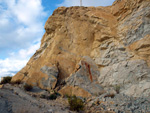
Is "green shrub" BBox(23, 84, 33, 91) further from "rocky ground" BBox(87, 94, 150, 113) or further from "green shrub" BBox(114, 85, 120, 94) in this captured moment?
"green shrub" BBox(114, 85, 120, 94)

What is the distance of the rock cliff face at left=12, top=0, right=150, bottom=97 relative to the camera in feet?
25.4

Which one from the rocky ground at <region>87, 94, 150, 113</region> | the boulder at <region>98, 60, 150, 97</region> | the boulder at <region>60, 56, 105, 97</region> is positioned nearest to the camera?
the rocky ground at <region>87, 94, 150, 113</region>

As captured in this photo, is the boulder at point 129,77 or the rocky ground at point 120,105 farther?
the boulder at point 129,77

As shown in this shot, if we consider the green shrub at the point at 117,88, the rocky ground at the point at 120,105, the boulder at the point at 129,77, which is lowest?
the rocky ground at the point at 120,105

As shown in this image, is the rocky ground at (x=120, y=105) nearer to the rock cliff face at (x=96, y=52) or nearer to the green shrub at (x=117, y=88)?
the rock cliff face at (x=96, y=52)

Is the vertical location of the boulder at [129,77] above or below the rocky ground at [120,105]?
above

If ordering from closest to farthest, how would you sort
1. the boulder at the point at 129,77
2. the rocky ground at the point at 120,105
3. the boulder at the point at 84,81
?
the rocky ground at the point at 120,105 < the boulder at the point at 129,77 < the boulder at the point at 84,81

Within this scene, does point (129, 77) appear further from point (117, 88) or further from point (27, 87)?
point (27, 87)

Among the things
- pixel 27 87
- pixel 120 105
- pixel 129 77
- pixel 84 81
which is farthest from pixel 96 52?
pixel 27 87

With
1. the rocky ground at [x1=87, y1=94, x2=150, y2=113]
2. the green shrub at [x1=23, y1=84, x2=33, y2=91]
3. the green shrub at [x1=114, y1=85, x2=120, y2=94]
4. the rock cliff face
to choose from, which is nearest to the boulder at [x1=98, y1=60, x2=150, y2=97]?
the rock cliff face

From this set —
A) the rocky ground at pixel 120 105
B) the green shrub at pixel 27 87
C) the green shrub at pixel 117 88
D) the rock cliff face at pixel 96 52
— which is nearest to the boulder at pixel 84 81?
the rock cliff face at pixel 96 52

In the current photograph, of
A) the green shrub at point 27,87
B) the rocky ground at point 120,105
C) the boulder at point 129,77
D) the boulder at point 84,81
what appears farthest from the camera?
the boulder at point 84,81

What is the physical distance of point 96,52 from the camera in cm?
984

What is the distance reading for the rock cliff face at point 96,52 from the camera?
7.75 m
